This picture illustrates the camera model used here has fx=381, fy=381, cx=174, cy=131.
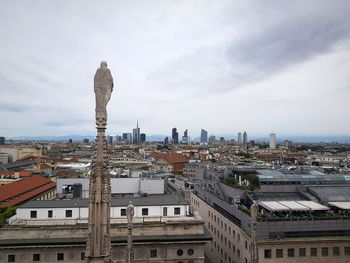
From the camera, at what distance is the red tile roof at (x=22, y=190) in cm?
5007

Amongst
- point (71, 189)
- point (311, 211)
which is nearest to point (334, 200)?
point (311, 211)

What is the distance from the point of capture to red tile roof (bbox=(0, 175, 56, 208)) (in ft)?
164

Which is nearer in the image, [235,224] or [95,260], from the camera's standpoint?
[95,260]

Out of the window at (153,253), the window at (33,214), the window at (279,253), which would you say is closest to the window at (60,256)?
the window at (33,214)

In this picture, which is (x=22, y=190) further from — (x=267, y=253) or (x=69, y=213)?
(x=267, y=253)

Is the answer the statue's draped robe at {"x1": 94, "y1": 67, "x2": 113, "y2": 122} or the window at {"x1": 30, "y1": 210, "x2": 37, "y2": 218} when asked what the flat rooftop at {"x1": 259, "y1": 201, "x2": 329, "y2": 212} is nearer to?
the window at {"x1": 30, "y1": 210, "x2": 37, "y2": 218}

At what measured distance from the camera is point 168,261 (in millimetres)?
34250

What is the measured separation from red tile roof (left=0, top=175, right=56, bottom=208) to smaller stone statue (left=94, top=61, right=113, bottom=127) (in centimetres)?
4185

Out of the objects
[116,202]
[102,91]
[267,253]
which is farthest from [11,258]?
[102,91]

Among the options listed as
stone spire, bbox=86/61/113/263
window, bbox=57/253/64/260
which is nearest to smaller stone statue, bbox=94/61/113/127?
stone spire, bbox=86/61/113/263

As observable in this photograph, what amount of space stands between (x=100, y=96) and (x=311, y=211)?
34.4 meters

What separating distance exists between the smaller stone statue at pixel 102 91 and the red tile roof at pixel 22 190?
4185cm

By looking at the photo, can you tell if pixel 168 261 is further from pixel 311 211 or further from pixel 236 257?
pixel 311 211

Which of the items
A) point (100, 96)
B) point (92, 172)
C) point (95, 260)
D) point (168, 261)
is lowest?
point (168, 261)
